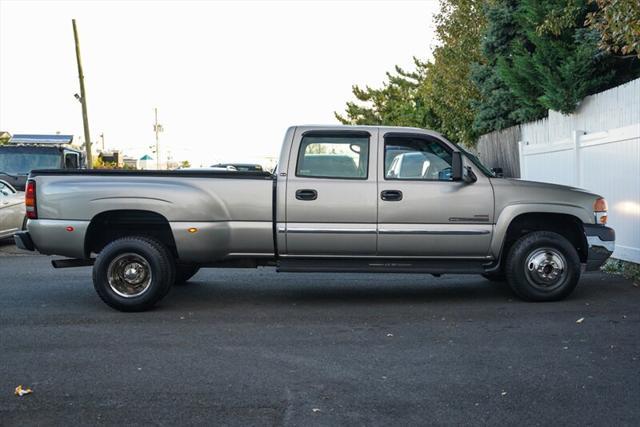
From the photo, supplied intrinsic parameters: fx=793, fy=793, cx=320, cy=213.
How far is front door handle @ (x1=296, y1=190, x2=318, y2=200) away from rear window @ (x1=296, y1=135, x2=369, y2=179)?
204 millimetres

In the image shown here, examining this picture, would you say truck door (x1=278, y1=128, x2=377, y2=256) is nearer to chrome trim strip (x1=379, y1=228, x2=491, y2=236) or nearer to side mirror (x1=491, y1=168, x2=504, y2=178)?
chrome trim strip (x1=379, y1=228, x2=491, y2=236)

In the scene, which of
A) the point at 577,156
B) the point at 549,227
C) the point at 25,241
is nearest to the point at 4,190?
the point at 25,241

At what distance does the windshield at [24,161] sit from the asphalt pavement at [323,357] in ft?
38.5

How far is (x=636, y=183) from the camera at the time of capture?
10.7m

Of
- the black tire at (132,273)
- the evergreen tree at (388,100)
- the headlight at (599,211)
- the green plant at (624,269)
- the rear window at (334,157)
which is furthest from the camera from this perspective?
the evergreen tree at (388,100)

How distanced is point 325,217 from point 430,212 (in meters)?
1.12

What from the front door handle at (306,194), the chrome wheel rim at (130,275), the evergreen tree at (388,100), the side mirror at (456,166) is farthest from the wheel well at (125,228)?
the evergreen tree at (388,100)

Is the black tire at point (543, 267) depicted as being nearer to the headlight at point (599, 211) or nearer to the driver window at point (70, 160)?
the headlight at point (599, 211)

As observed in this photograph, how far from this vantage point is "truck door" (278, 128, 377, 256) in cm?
828

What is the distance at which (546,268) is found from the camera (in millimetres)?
8609

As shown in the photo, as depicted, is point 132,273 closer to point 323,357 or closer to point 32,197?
point 32,197

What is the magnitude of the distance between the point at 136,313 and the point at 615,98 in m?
7.80

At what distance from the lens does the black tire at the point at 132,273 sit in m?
8.08

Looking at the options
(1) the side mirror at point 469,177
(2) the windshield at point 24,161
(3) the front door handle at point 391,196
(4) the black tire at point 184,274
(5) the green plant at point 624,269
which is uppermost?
(2) the windshield at point 24,161
